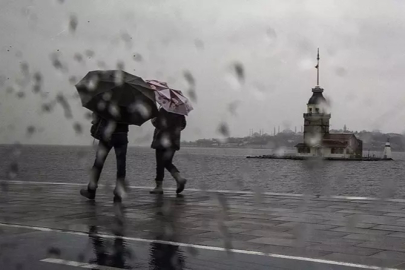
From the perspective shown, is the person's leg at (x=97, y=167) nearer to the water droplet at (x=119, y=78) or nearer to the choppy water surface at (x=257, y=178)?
the water droplet at (x=119, y=78)

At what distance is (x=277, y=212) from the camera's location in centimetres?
965

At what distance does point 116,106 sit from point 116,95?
208mm

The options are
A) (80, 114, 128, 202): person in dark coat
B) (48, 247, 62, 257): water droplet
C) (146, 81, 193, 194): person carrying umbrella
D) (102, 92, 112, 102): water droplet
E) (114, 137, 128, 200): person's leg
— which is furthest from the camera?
(146, 81, 193, 194): person carrying umbrella

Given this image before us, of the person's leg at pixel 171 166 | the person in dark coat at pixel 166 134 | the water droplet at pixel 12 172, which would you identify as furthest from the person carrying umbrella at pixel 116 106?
the water droplet at pixel 12 172

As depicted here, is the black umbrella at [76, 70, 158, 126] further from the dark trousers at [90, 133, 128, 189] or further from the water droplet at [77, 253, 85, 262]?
the water droplet at [77, 253, 85, 262]

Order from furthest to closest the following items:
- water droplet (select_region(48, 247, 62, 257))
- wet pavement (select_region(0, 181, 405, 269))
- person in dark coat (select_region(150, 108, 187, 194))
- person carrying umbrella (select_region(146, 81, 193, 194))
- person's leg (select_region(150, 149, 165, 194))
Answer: person's leg (select_region(150, 149, 165, 194))
person in dark coat (select_region(150, 108, 187, 194))
person carrying umbrella (select_region(146, 81, 193, 194))
water droplet (select_region(48, 247, 62, 257))
wet pavement (select_region(0, 181, 405, 269))

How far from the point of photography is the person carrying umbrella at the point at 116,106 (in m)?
10.6

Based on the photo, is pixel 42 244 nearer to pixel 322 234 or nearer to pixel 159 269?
pixel 159 269

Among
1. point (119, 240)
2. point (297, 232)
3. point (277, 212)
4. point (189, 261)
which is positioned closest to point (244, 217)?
point (277, 212)

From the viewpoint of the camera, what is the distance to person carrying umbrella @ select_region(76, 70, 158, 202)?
34.8 feet

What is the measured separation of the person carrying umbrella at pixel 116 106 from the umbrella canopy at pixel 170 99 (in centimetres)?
70

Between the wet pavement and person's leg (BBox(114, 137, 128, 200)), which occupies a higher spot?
person's leg (BBox(114, 137, 128, 200))

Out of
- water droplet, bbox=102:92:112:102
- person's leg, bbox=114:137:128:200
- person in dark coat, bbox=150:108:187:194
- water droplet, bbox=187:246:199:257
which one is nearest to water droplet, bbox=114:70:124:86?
water droplet, bbox=102:92:112:102

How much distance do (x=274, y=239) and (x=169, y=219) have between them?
7.14 feet
